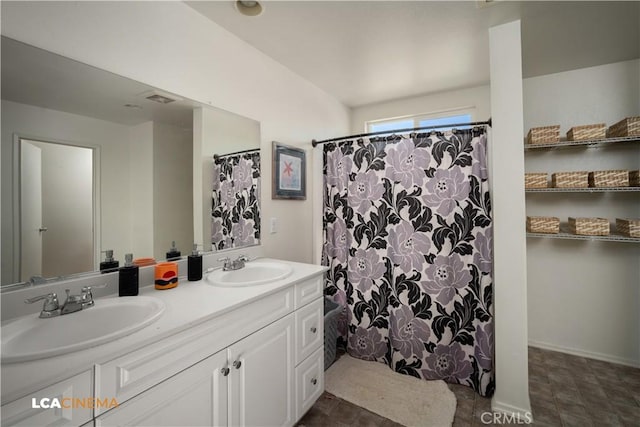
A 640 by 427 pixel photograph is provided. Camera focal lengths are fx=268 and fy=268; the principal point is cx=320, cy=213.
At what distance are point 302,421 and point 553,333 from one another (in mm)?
2281

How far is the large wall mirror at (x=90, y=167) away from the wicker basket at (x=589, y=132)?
266 cm

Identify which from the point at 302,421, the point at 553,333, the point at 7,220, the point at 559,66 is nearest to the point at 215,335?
the point at 7,220

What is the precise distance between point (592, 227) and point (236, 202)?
259cm

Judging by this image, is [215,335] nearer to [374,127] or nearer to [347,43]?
[347,43]

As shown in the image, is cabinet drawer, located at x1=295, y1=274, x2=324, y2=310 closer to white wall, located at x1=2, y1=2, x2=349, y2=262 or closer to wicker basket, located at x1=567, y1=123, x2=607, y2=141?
white wall, located at x1=2, y1=2, x2=349, y2=262

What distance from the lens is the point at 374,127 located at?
319 centimetres

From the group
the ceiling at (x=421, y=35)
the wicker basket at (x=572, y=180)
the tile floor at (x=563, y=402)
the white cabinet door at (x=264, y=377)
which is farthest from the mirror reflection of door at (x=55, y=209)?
the wicker basket at (x=572, y=180)

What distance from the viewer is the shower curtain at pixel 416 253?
6.00 feet

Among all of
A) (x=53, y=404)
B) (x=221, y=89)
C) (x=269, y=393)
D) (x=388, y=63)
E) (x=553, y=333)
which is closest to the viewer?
(x=53, y=404)

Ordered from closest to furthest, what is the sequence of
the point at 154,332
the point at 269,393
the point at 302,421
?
1. the point at 154,332
2. the point at 269,393
3. the point at 302,421

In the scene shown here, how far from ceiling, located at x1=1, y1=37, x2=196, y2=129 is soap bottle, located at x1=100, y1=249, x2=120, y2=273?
61 centimetres

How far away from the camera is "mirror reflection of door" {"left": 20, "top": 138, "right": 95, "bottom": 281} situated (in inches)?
38.9

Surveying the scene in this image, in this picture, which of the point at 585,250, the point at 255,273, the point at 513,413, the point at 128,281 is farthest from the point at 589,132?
the point at 128,281

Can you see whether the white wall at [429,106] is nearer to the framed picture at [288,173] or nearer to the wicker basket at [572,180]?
the wicker basket at [572,180]
